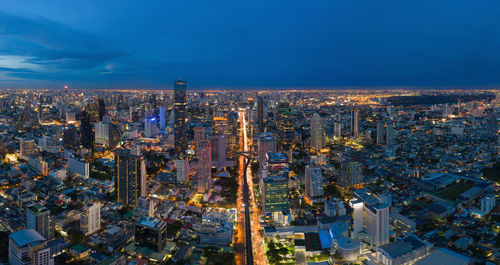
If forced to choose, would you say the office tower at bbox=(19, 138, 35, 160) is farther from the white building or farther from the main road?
the main road

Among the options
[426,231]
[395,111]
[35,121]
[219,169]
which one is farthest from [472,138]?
[35,121]

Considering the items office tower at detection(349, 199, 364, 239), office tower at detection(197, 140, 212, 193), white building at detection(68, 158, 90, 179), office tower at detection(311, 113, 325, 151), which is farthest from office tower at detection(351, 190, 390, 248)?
white building at detection(68, 158, 90, 179)

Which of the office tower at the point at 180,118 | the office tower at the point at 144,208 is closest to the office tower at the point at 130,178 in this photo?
the office tower at the point at 144,208

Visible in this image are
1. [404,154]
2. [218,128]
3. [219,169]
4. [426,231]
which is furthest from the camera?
[218,128]

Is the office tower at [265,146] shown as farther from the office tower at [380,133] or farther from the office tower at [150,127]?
the office tower at [150,127]

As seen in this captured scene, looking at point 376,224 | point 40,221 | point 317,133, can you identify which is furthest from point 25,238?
point 317,133

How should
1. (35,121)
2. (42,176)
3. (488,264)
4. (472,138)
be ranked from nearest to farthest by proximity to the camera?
1. (488,264)
2. (42,176)
3. (472,138)
4. (35,121)

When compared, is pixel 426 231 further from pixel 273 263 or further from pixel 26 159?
pixel 26 159
